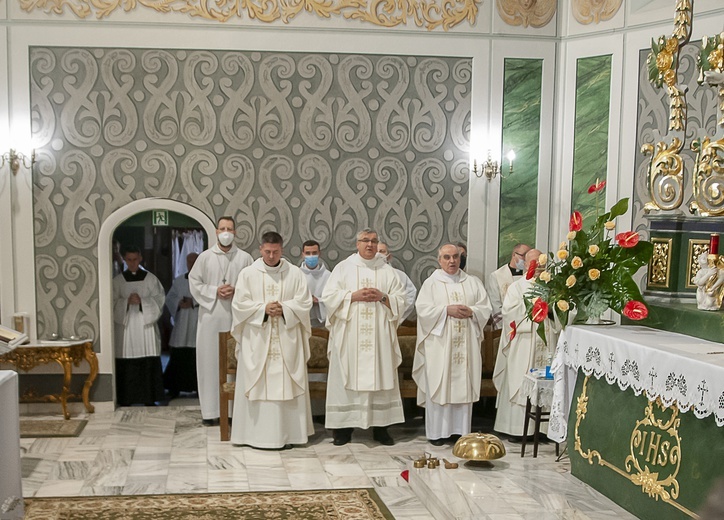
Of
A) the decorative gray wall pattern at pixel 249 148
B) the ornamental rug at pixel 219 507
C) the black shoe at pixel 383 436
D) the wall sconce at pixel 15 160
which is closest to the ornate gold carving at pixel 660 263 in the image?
the ornamental rug at pixel 219 507

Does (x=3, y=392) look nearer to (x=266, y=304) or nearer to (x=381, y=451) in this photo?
(x=266, y=304)

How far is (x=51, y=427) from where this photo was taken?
859 cm

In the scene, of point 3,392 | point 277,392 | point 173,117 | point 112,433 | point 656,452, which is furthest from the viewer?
point 173,117

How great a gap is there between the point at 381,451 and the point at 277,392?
3.70ft

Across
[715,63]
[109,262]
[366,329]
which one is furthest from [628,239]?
[109,262]

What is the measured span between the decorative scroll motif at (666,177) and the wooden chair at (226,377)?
14.2 ft

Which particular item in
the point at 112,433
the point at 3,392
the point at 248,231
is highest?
the point at 248,231

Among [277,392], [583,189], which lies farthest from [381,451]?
Result: [583,189]

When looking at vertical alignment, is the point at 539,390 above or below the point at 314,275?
below

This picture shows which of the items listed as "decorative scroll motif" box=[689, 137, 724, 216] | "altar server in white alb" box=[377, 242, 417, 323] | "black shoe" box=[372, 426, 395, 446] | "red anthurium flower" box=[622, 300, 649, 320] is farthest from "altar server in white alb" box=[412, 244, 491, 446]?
"decorative scroll motif" box=[689, 137, 724, 216]

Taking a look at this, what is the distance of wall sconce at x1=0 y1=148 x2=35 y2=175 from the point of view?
9.12 meters

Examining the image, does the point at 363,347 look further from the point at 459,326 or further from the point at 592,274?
the point at 592,274

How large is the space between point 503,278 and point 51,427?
16.4 ft

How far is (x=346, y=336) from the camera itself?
8.09 metres
